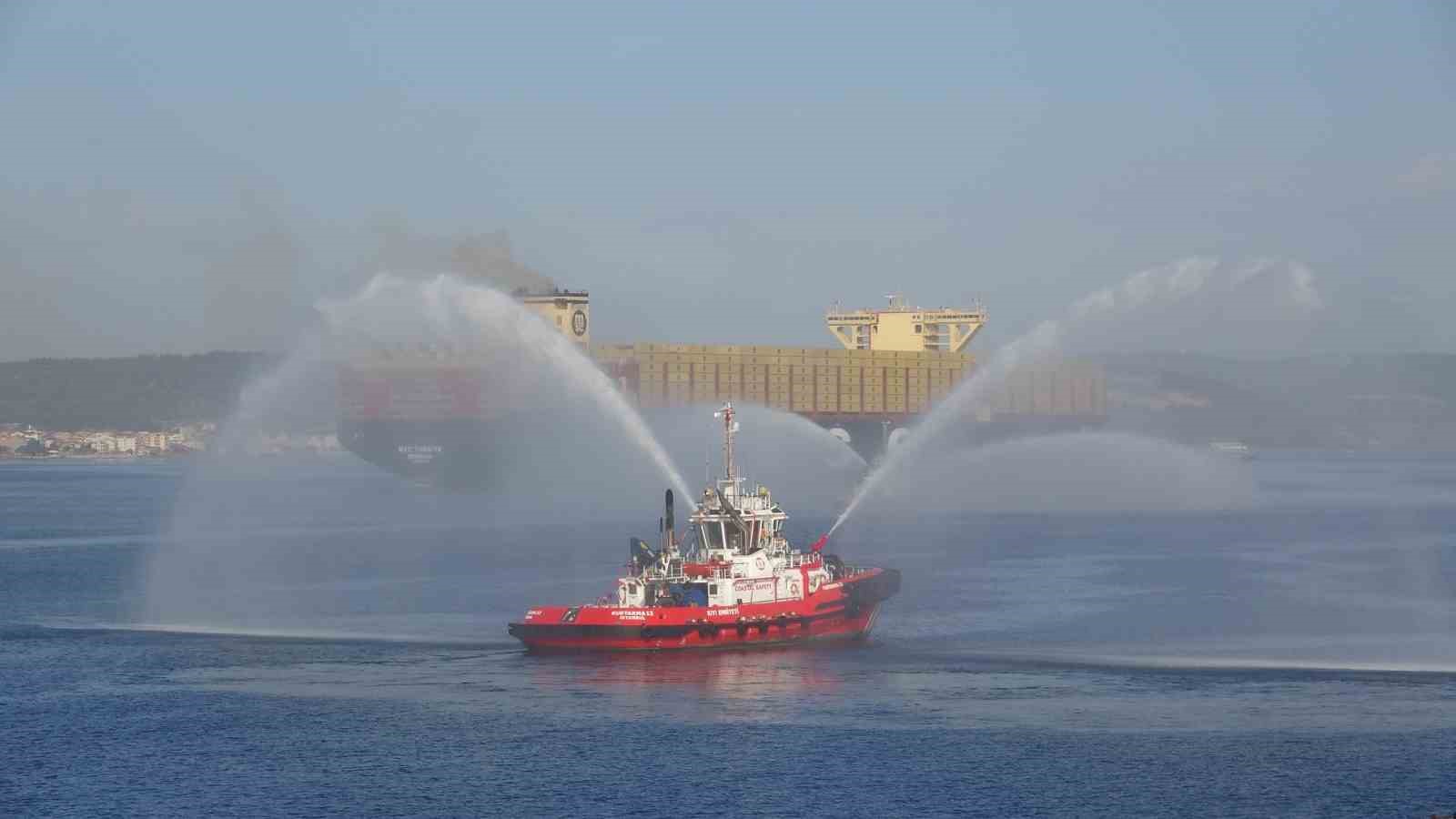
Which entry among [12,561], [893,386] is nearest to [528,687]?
[12,561]

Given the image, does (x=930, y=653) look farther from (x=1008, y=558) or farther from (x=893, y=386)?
(x=893, y=386)

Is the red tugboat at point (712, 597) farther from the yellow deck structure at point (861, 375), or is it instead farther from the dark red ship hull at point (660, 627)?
the yellow deck structure at point (861, 375)

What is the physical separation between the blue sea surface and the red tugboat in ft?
2.59

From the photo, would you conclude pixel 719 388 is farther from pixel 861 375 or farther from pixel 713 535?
pixel 713 535

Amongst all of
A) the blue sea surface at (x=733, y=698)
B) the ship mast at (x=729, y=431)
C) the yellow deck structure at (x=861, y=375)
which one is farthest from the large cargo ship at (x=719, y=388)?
the ship mast at (x=729, y=431)

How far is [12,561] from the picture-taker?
80.5 meters

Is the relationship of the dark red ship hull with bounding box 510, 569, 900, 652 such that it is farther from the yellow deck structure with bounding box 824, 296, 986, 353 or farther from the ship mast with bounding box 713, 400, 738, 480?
the yellow deck structure with bounding box 824, 296, 986, 353

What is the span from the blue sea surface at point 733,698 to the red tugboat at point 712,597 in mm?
790

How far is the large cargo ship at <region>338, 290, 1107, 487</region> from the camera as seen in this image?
110 m

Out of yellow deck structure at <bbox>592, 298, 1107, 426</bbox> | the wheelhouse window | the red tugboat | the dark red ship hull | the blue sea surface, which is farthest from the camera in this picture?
yellow deck structure at <bbox>592, 298, 1107, 426</bbox>

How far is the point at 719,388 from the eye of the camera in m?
127

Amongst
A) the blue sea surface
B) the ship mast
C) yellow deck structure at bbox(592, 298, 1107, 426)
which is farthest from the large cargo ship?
the ship mast

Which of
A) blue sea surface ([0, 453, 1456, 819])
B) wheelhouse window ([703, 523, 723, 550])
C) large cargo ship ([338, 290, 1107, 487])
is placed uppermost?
large cargo ship ([338, 290, 1107, 487])

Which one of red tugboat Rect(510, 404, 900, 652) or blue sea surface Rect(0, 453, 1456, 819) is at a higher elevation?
red tugboat Rect(510, 404, 900, 652)
